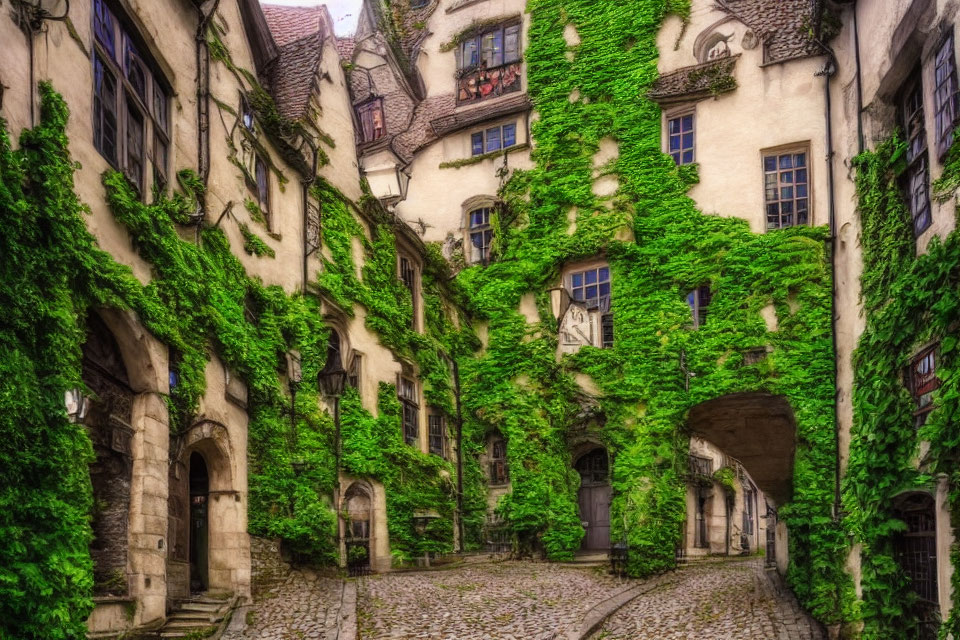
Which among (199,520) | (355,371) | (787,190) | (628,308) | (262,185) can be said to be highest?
(787,190)

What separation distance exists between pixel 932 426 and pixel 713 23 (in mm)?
16187

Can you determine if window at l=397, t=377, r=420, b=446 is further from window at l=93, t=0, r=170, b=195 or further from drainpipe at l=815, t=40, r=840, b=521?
window at l=93, t=0, r=170, b=195

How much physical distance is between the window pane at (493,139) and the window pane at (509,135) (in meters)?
0.22

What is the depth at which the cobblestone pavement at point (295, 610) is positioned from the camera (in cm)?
1216

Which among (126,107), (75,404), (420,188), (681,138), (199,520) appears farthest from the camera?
(420,188)

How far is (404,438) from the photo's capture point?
21.3m

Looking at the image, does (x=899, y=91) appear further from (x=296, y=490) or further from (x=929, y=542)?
(x=296, y=490)

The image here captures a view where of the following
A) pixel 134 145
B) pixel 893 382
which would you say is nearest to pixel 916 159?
pixel 893 382

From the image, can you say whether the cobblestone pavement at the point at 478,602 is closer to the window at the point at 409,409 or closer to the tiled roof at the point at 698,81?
the window at the point at 409,409

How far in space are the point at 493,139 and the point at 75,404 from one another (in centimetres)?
1850

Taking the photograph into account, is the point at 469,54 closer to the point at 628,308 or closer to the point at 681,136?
the point at 681,136

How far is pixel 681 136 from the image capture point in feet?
76.9

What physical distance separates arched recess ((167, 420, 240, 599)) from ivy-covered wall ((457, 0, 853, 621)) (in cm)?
958

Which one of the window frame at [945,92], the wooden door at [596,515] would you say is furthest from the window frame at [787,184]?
the window frame at [945,92]
